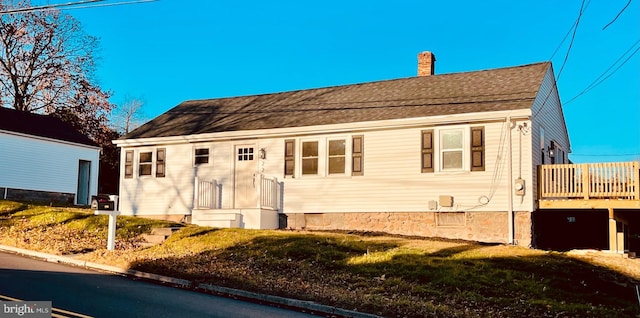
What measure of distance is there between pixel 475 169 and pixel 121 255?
391 inches

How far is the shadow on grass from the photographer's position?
10.5 metres

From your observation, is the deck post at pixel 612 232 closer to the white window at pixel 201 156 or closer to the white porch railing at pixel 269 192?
the white porch railing at pixel 269 192

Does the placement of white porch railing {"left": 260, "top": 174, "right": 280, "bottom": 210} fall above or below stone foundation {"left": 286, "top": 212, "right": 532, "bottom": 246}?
above

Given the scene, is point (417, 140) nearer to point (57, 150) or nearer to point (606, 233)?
point (606, 233)

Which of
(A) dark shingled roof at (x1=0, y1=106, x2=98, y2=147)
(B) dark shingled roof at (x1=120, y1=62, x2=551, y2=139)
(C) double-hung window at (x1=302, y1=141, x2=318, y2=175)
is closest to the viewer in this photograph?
(B) dark shingled roof at (x1=120, y1=62, x2=551, y2=139)

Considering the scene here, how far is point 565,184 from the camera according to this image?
17.1 meters

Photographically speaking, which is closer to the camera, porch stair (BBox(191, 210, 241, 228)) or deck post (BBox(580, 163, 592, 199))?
deck post (BBox(580, 163, 592, 199))

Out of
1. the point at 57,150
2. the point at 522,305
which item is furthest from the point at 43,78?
the point at 522,305

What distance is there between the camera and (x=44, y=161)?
102 feet

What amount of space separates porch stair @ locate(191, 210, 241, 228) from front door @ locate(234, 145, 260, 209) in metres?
1.00

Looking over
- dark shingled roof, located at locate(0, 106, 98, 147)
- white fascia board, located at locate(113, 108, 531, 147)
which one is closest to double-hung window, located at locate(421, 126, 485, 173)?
white fascia board, located at locate(113, 108, 531, 147)

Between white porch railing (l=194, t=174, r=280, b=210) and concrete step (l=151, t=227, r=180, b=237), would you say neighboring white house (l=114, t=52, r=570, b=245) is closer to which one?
white porch railing (l=194, t=174, r=280, b=210)

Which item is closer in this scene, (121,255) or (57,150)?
(121,255)

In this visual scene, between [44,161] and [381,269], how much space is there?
78.0ft
